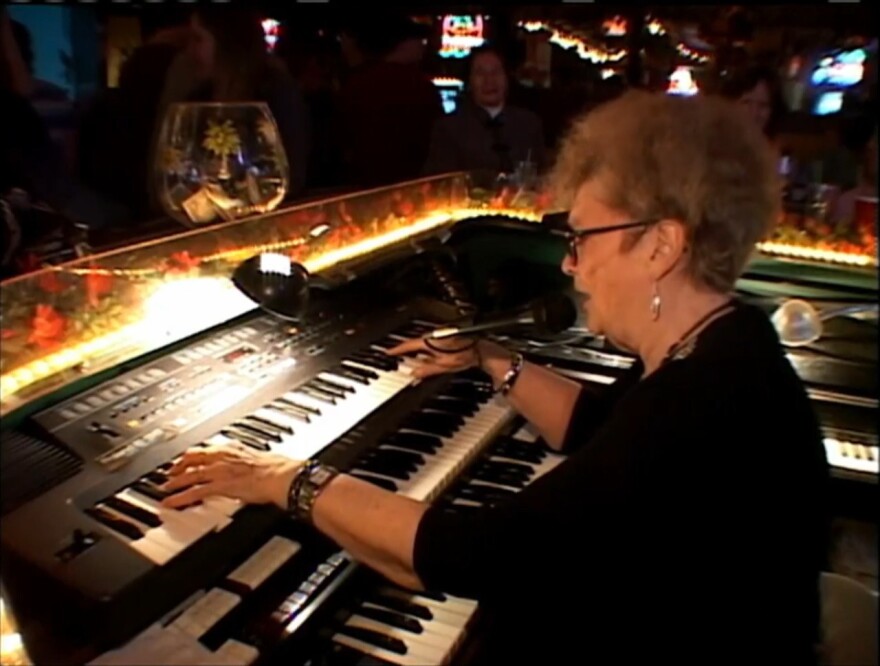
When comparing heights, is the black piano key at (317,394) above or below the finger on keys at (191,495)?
above

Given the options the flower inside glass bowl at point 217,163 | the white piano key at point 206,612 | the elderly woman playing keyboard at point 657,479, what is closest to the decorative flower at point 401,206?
the flower inside glass bowl at point 217,163

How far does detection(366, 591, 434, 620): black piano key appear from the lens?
5.77ft

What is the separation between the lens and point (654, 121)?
156 centimetres

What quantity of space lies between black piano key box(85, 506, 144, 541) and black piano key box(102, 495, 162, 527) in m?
0.02

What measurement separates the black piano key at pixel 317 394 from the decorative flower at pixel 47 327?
492 millimetres

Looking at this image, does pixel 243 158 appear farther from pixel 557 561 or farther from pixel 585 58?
pixel 585 58

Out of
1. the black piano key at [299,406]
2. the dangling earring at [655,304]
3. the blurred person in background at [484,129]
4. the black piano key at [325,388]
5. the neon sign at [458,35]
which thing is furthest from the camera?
the neon sign at [458,35]

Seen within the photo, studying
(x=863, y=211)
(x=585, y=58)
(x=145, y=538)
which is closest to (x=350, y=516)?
(x=145, y=538)

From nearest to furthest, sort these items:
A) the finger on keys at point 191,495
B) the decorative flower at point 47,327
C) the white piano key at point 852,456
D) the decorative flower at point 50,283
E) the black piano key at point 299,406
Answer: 1. the finger on keys at point 191,495
2. the decorative flower at point 47,327
3. the decorative flower at point 50,283
4. the black piano key at point 299,406
5. the white piano key at point 852,456

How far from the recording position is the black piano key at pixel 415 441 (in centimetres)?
210

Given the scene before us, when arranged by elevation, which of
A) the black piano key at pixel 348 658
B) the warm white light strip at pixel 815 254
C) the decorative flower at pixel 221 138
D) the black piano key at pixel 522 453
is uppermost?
the decorative flower at pixel 221 138

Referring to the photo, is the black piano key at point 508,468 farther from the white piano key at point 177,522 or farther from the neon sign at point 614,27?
the neon sign at point 614,27

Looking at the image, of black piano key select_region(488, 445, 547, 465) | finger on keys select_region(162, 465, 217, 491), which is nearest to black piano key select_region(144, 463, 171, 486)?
finger on keys select_region(162, 465, 217, 491)

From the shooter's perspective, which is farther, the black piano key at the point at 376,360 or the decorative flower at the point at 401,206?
the decorative flower at the point at 401,206
